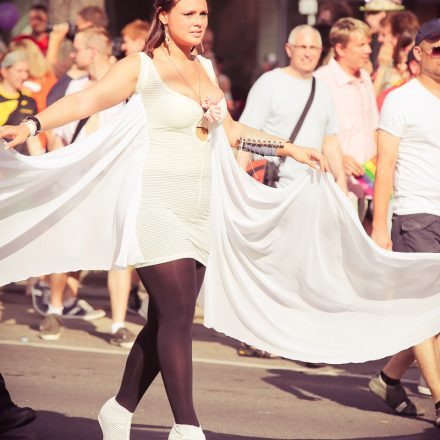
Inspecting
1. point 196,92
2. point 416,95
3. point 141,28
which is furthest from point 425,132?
point 141,28

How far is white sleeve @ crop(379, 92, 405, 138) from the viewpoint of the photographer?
7.72 meters

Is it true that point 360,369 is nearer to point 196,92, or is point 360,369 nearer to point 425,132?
point 425,132

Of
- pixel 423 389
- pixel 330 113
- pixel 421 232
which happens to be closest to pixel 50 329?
pixel 330 113

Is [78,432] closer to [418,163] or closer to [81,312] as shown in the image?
[418,163]

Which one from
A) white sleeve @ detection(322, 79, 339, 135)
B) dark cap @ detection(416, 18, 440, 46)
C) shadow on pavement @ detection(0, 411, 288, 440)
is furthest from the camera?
white sleeve @ detection(322, 79, 339, 135)

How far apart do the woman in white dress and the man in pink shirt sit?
14.1 ft

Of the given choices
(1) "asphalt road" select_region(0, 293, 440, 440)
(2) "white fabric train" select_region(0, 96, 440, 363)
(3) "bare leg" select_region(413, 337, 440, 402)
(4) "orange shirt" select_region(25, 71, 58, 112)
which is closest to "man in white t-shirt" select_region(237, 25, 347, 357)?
(1) "asphalt road" select_region(0, 293, 440, 440)

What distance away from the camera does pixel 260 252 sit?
22.6 feet

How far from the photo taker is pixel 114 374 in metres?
9.09

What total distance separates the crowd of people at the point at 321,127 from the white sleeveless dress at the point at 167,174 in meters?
0.02

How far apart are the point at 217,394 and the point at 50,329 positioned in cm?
238

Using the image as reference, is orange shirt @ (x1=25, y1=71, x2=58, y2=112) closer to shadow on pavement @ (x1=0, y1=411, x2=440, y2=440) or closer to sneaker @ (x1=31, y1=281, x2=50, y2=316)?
sneaker @ (x1=31, y1=281, x2=50, y2=316)

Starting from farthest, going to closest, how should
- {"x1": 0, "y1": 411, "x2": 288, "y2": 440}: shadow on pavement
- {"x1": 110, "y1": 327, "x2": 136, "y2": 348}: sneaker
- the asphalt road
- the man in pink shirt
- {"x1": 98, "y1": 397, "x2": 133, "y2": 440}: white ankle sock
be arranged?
the man in pink shirt < {"x1": 110, "y1": 327, "x2": 136, "y2": 348}: sneaker < the asphalt road < {"x1": 0, "y1": 411, "x2": 288, "y2": 440}: shadow on pavement < {"x1": 98, "y1": 397, "x2": 133, "y2": 440}: white ankle sock

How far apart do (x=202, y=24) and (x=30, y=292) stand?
6.91 meters
